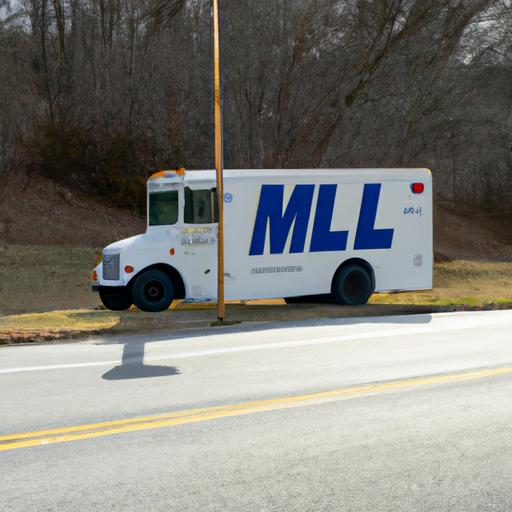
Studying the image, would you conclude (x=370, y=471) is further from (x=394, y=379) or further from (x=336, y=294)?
(x=336, y=294)

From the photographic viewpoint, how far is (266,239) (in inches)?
714

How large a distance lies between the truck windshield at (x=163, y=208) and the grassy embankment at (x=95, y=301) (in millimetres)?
1881

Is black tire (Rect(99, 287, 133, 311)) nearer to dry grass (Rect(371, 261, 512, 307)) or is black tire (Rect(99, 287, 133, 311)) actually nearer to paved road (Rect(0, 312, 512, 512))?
paved road (Rect(0, 312, 512, 512))

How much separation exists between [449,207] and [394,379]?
4105 centimetres

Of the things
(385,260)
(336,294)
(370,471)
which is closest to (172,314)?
(336,294)

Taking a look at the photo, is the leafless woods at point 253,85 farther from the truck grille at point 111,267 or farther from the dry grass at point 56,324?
the dry grass at point 56,324

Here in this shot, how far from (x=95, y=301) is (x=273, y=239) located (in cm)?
1183

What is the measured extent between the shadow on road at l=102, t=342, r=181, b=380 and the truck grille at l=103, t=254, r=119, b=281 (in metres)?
6.31

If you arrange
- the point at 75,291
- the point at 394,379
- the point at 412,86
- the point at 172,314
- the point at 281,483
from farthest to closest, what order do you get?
the point at 412,86 → the point at 75,291 → the point at 172,314 → the point at 394,379 → the point at 281,483

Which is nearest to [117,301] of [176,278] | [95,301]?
[176,278]

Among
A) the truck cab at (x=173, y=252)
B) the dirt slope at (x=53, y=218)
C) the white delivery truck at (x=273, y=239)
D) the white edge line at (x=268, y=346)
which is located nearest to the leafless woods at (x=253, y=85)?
the dirt slope at (x=53, y=218)

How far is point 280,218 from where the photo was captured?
18.3 m

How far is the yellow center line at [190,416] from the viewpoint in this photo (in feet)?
22.3

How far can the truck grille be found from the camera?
17672mm
